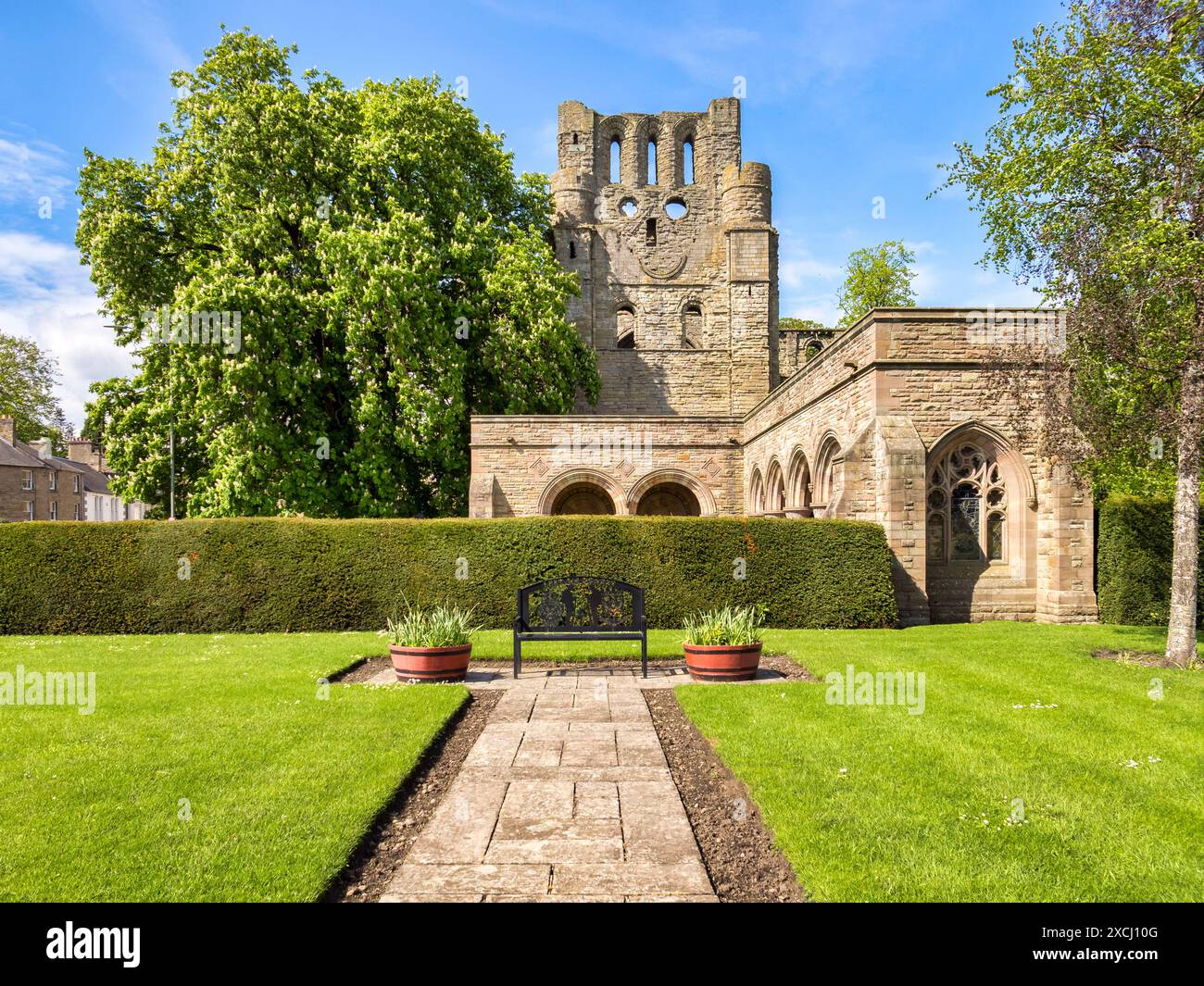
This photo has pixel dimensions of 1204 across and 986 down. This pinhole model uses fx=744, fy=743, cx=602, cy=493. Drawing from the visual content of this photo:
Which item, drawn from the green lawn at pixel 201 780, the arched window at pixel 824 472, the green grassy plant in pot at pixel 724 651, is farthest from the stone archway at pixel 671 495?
the green lawn at pixel 201 780

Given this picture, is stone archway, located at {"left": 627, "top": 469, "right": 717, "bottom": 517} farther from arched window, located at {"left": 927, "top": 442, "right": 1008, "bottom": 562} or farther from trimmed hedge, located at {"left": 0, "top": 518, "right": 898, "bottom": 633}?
arched window, located at {"left": 927, "top": 442, "right": 1008, "bottom": 562}

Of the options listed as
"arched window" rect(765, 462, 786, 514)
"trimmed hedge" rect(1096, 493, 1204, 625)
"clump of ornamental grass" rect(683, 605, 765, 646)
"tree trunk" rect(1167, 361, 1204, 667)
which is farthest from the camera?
"arched window" rect(765, 462, 786, 514)

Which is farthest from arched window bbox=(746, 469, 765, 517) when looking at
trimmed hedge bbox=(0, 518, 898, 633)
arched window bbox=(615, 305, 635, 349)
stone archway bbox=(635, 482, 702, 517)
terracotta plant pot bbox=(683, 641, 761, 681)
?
arched window bbox=(615, 305, 635, 349)

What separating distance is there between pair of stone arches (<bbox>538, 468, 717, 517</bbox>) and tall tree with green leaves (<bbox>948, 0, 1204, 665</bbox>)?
11727mm

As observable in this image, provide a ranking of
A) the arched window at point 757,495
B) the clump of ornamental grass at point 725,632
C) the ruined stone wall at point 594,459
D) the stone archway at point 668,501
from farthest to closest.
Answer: the stone archway at point 668,501, the ruined stone wall at point 594,459, the arched window at point 757,495, the clump of ornamental grass at point 725,632

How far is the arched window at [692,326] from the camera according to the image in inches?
1335

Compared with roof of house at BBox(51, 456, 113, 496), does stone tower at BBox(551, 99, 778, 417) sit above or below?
above

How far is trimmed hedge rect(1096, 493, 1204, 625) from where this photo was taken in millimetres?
13141

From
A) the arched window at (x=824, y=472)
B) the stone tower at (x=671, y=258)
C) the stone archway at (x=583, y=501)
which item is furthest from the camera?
the stone tower at (x=671, y=258)

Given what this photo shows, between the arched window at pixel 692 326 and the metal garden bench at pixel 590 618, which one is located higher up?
the arched window at pixel 692 326

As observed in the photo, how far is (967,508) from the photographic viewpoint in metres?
14.2

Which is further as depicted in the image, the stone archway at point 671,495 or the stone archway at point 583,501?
the stone archway at point 583,501

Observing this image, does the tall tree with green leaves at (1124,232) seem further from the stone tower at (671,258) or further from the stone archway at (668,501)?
the stone tower at (671,258)

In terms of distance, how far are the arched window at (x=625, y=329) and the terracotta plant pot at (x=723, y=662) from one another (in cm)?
2700
